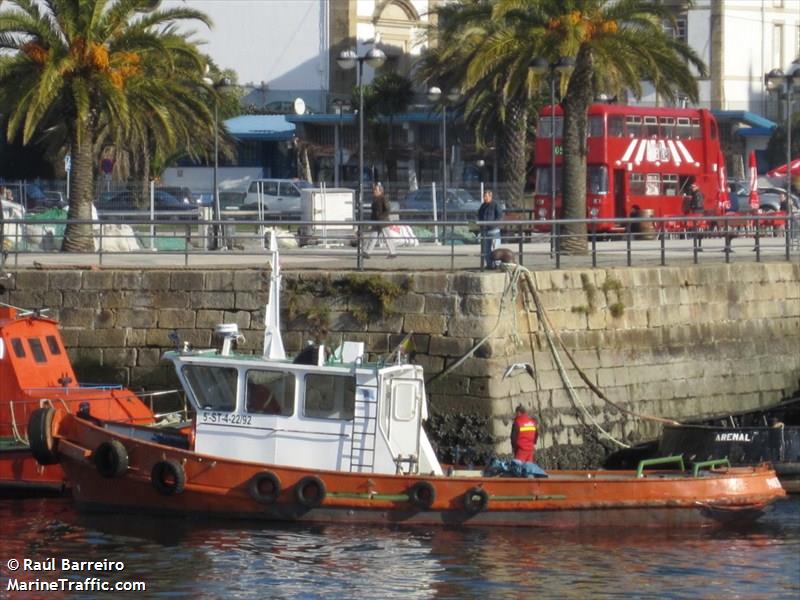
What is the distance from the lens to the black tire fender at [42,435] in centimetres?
1823

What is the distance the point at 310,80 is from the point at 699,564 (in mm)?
46991

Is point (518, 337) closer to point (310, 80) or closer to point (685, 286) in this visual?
point (685, 286)

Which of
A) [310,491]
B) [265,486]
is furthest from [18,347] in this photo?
[310,491]

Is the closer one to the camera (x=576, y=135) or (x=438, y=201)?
(x=576, y=135)

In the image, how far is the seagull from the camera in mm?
20312

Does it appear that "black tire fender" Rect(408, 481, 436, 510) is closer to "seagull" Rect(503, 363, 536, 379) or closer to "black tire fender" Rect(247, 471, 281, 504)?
"black tire fender" Rect(247, 471, 281, 504)

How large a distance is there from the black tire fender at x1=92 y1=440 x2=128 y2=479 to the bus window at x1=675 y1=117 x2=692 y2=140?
25.9m

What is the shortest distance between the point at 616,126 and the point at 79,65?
1690cm

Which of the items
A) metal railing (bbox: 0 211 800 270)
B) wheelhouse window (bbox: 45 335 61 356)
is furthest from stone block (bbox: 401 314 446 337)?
wheelhouse window (bbox: 45 335 61 356)

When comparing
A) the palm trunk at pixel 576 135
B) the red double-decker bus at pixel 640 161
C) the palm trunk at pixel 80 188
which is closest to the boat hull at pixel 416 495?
the palm trunk at pixel 80 188

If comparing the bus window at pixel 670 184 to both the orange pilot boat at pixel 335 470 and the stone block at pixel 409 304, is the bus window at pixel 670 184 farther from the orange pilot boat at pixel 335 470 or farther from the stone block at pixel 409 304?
the orange pilot boat at pixel 335 470

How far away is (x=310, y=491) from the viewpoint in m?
17.6

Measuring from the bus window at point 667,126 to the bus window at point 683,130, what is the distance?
0.63 feet

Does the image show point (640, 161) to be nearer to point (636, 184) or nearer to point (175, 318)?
point (636, 184)
